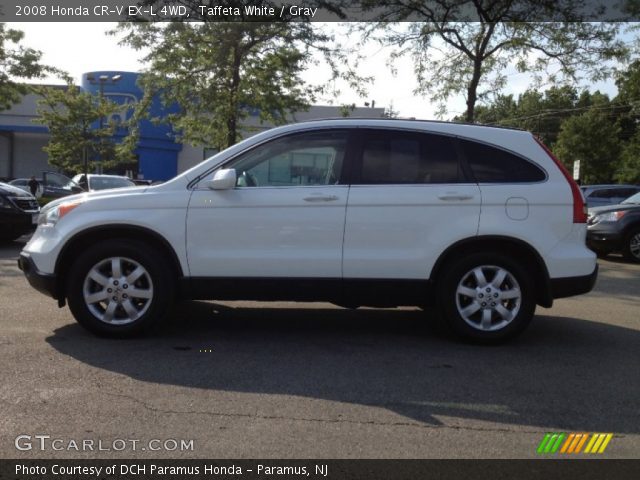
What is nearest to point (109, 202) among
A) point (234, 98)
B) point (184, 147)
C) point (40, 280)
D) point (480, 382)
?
point (40, 280)

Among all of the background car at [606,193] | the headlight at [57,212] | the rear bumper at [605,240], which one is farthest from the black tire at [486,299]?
the background car at [606,193]

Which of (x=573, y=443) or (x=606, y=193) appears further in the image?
(x=606, y=193)

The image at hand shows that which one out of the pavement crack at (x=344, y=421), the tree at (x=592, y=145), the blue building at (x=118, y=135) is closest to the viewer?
the pavement crack at (x=344, y=421)

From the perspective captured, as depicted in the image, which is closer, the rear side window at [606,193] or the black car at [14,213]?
the black car at [14,213]

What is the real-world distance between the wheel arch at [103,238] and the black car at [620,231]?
31.3 ft

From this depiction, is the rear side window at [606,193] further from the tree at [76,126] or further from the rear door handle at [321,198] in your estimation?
the tree at [76,126]

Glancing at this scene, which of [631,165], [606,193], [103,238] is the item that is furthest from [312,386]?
[631,165]

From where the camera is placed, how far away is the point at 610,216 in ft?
40.9

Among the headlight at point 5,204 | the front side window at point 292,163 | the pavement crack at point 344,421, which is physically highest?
the front side window at point 292,163

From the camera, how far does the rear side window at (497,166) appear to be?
5340mm

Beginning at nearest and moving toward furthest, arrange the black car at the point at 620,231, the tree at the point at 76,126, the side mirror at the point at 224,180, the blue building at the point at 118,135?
the side mirror at the point at 224,180
the black car at the point at 620,231
the tree at the point at 76,126
the blue building at the point at 118,135

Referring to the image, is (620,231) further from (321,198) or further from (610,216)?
(321,198)

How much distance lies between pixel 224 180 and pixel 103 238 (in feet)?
3.95
